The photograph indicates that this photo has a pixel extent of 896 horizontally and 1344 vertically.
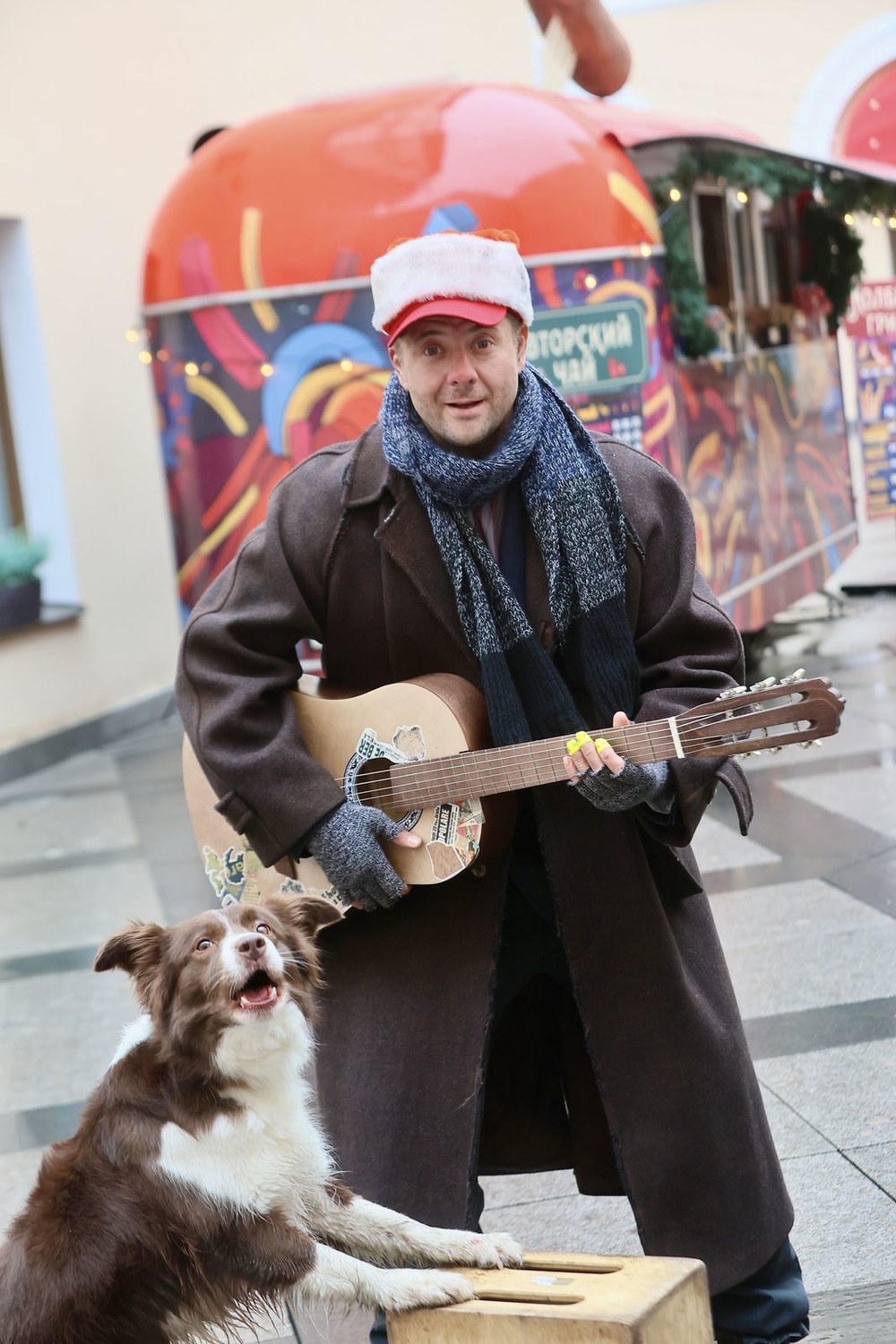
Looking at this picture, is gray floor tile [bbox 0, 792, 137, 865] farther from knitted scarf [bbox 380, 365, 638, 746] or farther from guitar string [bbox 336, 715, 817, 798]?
knitted scarf [bbox 380, 365, 638, 746]

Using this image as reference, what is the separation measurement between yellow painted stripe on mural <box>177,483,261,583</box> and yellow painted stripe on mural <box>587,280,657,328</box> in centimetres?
190

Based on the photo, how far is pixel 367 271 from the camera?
782 centimetres

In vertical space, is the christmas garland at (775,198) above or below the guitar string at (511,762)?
above

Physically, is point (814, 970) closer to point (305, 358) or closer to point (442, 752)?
point (442, 752)

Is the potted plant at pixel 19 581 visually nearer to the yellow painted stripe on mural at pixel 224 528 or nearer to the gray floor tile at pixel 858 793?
the yellow painted stripe on mural at pixel 224 528

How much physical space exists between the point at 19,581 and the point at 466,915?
7.99 m

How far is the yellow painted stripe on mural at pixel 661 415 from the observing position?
8.39m

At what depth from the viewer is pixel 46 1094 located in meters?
4.96

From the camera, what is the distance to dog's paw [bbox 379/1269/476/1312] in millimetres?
2457

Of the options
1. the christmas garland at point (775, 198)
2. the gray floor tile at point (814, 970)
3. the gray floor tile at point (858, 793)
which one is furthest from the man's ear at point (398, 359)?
the christmas garland at point (775, 198)

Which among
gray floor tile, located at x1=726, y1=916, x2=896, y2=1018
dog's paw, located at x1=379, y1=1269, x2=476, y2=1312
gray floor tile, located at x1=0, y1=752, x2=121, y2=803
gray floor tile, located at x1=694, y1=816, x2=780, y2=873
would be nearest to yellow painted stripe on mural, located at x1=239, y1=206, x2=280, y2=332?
gray floor tile, located at x1=0, y1=752, x2=121, y2=803

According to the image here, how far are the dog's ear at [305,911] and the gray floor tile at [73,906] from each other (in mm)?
3765

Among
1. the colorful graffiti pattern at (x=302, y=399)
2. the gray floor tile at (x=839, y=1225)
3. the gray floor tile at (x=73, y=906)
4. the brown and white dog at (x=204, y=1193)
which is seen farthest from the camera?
the colorful graffiti pattern at (x=302, y=399)

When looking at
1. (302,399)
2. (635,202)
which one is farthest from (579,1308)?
(635,202)
